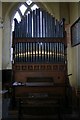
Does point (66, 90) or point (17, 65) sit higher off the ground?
point (17, 65)

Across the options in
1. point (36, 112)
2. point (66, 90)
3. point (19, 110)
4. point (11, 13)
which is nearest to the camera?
point (19, 110)

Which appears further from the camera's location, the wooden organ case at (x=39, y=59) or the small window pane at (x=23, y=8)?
the small window pane at (x=23, y=8)

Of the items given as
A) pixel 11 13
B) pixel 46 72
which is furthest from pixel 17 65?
pixel 11 13

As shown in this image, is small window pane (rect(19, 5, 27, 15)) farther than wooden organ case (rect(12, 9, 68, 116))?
Yes

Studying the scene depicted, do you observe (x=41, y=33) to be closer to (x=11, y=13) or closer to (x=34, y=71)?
(x=34, y=71)

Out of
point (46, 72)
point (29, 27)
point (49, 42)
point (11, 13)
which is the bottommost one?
point (46, 72)

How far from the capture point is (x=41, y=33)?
5992 millimetres

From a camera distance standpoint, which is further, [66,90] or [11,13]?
[11,13]

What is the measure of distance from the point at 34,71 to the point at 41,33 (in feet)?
3.38

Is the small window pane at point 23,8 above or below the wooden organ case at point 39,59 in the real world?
above

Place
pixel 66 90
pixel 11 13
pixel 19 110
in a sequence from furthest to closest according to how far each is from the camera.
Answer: pixel 11 13 < pixel 66 90 < pixel 19 110

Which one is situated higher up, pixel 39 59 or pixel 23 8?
pixel 23 8

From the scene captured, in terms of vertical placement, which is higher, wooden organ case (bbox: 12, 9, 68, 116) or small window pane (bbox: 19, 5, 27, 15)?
small window pane (bbox: 19, 5, 27, 15)

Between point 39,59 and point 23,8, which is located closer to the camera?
point 39,59
